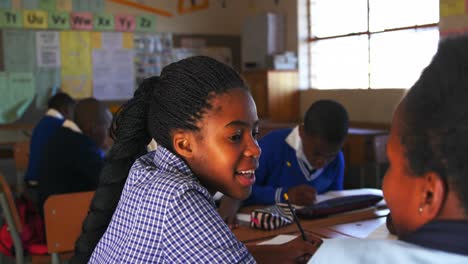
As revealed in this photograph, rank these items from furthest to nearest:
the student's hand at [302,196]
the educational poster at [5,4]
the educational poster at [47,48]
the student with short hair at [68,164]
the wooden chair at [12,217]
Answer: the educational poster at [47,48]
the educational poster at [5,4]
the student with short hair at [68,164]
the wooden chair at [12,217]
the student's hand at [302,196]

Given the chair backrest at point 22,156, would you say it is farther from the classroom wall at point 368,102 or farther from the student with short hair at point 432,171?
the student with short hair at point 432,171

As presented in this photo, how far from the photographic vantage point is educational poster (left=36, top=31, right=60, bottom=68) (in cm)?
541

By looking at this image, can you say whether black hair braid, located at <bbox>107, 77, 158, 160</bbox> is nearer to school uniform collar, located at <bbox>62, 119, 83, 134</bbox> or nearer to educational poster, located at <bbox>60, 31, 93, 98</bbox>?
school uniform collar, located at <bbox>62, 119, 83, 134</bbox>

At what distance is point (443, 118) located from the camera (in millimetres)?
535

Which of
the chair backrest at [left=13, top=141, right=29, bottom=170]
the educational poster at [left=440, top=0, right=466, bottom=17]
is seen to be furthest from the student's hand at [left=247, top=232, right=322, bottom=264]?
the chair backrest at [left=13, top=141, right=29, bottom=170]

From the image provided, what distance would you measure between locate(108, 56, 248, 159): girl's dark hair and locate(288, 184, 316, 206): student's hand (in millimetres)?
987

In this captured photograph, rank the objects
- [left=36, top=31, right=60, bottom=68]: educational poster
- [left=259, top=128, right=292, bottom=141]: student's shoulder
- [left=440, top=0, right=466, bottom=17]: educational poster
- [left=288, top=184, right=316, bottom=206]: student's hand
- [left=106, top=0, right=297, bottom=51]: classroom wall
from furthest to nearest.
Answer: [left=106, top=0, right=297, bottom=51]: classroom wall, [left=36, top=31, right=60, bottom=68]: educational poster, [left=440, top=0, right=466, bottom=17]: educational poster, [left=259, top=128, right=292, bottom=141]: student's shoulder, [left=288, top=184, right=316, bottom=206]: student's hand

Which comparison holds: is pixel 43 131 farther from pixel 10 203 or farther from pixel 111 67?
pixel 111 67

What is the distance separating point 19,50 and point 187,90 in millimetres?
4816

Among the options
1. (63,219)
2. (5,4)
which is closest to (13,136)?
(5,4)

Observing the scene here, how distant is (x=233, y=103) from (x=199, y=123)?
81mm

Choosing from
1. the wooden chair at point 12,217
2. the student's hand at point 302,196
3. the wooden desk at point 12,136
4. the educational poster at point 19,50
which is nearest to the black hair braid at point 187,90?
the student's hand at point 302,196

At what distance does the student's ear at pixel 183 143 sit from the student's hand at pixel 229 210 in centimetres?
85

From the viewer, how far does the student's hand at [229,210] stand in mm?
1891
